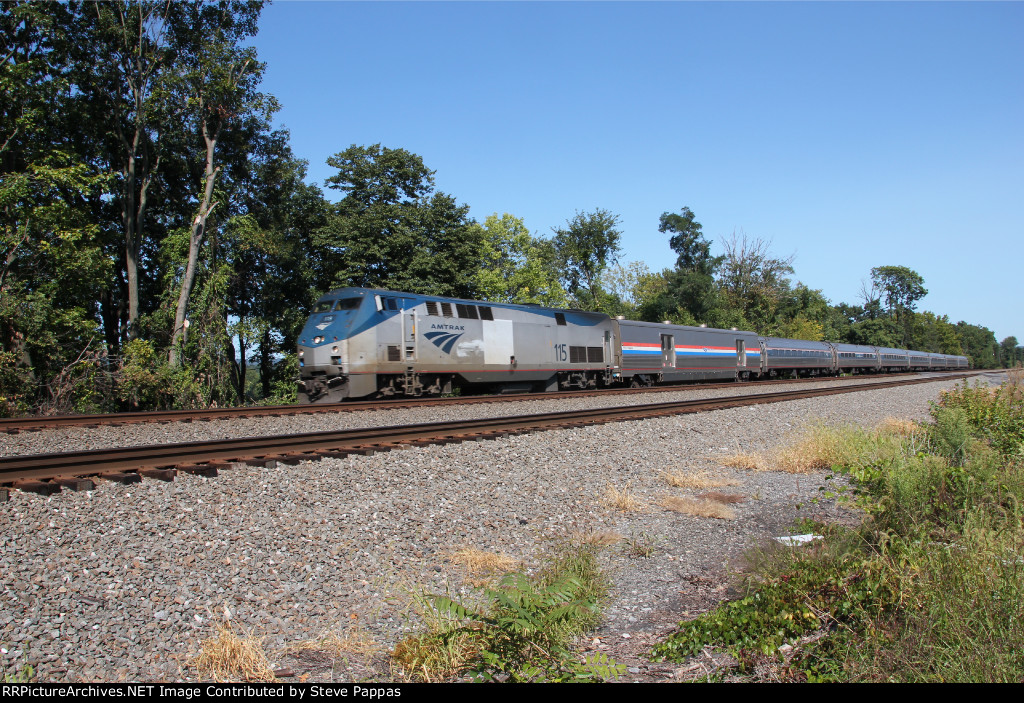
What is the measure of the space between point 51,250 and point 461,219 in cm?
2270

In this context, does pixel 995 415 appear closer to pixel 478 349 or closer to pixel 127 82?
pixel 478 349

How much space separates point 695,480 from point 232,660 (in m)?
6.22

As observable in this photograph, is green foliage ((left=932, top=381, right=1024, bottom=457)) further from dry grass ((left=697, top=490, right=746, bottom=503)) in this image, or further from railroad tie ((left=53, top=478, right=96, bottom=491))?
railroad tie ((left=53, top=478, right=96, bottom=491))

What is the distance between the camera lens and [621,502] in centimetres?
725

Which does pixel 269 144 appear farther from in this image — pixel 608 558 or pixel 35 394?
pixel 608 558

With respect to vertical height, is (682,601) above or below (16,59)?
below

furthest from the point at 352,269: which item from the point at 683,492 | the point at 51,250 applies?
the point at 683,492

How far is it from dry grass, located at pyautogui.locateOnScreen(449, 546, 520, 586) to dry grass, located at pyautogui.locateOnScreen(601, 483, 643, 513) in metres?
2.05

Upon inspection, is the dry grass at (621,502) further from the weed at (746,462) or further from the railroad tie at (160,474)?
the railroad tie at (160,474)

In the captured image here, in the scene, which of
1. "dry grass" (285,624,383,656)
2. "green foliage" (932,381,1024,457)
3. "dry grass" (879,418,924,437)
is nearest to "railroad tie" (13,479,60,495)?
"dry grass" (285,624,383,656)

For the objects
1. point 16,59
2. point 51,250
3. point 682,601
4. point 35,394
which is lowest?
point 682,601

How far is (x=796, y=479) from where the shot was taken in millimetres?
8758

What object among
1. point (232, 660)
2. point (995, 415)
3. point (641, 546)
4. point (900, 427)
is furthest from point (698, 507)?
point (900, 427)

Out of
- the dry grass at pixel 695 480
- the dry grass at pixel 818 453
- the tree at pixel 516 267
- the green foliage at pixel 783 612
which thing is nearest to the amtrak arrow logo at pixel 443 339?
the dry grass at pixel 818 453
